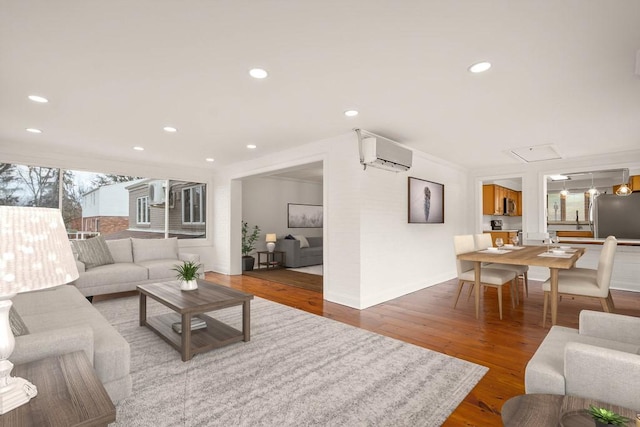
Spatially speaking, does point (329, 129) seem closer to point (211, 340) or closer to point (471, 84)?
point (471, 84)

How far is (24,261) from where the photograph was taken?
3.04 feet

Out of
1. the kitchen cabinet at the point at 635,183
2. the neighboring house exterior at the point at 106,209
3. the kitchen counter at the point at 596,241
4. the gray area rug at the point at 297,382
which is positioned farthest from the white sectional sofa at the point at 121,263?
the kitchen cabinet at the point at 635,183

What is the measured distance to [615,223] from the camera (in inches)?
Answer: 236

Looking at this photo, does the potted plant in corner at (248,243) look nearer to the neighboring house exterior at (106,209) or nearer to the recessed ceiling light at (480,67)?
the neighboring house exterior at (106,209)

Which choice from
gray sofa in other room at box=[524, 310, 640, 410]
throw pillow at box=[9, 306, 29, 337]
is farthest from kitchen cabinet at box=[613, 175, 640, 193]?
throw pillow at box=[9, 306, 29, 337]

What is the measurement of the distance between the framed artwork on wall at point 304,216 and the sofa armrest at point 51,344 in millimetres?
7023

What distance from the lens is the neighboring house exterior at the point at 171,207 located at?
20.9 ft

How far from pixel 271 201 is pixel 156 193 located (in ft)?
9.09

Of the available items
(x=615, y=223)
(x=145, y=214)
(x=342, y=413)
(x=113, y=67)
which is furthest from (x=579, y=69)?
(x=145, y=214)

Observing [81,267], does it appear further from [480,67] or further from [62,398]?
[480,67]

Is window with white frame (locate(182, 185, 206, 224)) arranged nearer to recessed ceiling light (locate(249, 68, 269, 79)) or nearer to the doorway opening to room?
the doorway opening to room

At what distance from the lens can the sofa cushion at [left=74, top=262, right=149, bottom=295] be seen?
4273 millimetres

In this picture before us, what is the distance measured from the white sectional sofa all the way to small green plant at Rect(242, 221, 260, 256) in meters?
1.89

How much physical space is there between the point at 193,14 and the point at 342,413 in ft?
8.15
